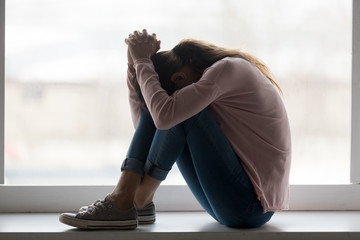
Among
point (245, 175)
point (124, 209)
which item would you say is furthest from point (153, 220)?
point (245, 175)

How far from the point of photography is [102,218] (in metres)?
1.91

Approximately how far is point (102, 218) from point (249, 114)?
57cm

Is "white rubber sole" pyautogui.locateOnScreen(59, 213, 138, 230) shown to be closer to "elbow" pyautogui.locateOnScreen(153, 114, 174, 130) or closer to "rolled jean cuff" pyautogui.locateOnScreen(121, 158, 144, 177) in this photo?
"rolled jean cuff" pyautogui.locateOnScreen(121, 158, 144, 177)

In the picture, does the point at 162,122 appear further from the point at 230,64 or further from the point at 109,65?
the point at 109,65

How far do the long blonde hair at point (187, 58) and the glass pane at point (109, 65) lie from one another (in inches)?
16.5

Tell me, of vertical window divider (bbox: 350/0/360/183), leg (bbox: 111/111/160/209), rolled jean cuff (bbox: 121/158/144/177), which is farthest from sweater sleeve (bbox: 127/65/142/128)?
vertical window divider (bbox: 350/0/360/183)

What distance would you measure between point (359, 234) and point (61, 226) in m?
0.98

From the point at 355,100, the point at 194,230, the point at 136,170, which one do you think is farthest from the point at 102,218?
the point at 355,100

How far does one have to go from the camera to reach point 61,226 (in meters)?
2.02

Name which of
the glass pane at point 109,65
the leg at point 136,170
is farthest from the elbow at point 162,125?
the glass pane at point 109,65

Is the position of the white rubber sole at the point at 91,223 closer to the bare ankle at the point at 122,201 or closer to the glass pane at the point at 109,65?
the bare ankle at the point at 122,201

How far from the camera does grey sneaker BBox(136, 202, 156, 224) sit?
2.07 metres

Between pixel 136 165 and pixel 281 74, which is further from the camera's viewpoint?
pixel 281 74

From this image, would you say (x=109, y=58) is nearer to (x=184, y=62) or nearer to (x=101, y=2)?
(x=101, y=2)
